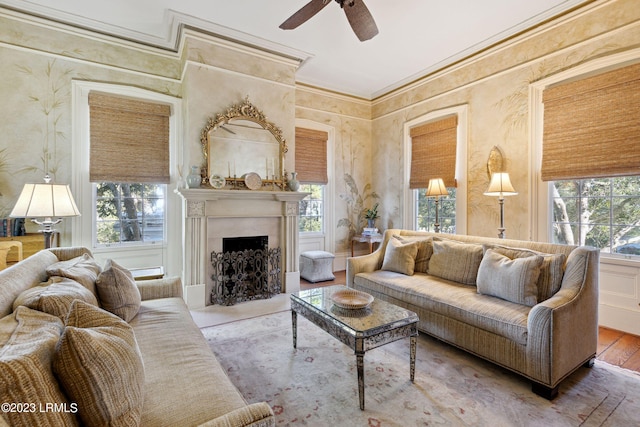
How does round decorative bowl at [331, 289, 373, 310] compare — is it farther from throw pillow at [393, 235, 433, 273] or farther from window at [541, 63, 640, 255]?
window at [541, 63, 640, 255]

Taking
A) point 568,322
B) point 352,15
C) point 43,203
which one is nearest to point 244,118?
point 352,15

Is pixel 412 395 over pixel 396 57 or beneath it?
beneath

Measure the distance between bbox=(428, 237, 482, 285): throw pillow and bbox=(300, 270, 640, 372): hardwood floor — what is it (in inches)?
43.6

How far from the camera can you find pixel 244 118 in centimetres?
375

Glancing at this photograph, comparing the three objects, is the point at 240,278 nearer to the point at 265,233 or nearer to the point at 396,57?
the point at 265,233

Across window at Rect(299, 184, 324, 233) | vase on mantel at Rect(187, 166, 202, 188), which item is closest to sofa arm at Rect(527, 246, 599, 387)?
vase on mantel at Rect(187, 166, 202, 188)

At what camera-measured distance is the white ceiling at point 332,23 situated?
119 inches

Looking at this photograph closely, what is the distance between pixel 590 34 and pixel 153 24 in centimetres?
459

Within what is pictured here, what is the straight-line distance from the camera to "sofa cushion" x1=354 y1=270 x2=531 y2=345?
6.77 ft

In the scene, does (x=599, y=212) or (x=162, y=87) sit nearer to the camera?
(x=599, y=212)

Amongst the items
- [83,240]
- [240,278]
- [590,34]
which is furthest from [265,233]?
Result: [590,34]

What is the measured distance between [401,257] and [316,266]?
5.59 ft

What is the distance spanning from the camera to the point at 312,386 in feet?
6.52

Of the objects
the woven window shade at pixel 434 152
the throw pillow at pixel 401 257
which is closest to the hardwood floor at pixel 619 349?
the throw pillow at pixel 401 257
